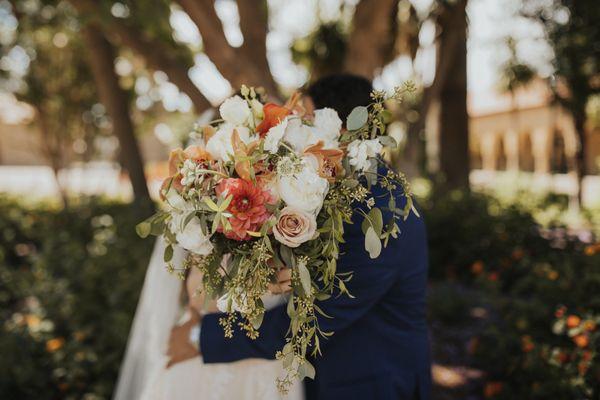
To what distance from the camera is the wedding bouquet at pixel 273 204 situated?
4.73ft

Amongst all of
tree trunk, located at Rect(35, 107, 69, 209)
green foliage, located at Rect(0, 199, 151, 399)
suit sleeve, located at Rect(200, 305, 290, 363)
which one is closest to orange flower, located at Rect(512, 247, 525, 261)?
green foliage, located at Rect(0, 199, 151, 399)

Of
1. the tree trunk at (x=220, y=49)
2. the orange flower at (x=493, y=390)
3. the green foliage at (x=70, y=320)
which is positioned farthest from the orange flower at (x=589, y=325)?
the green foliage at (x=70, y=320)

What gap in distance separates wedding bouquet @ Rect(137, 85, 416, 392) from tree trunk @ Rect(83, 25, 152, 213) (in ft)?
21.1

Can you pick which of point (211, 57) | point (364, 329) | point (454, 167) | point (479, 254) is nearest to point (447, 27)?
point (454, 167)

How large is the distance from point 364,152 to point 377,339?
0.82 metres

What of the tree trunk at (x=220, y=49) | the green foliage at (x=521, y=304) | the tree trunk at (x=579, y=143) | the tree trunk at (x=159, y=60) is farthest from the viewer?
the tree trunk at (x=579, y=143)

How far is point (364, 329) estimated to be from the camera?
2006 millimetres

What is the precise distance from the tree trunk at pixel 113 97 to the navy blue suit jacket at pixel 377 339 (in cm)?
617

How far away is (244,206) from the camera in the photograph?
4.78 feet

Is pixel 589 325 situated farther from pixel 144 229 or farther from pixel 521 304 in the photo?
pixel 144 229

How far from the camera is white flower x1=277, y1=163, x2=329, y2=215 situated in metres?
1.42

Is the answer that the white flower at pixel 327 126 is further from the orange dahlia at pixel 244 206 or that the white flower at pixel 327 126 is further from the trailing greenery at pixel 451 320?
the trailing greenery at pixel 451 320

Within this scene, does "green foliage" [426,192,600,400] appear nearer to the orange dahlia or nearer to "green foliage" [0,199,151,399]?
the orange dahlia

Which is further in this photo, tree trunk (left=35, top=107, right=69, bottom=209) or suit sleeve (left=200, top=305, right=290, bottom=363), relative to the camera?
tree trunk (left=35, top=107, right=69, bottom=209)
